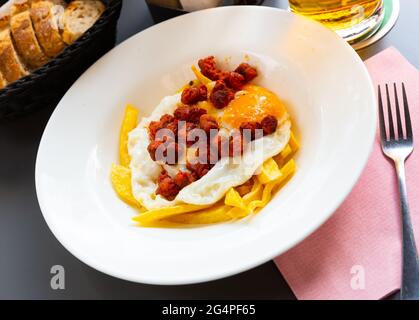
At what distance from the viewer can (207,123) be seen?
1338 millimetres

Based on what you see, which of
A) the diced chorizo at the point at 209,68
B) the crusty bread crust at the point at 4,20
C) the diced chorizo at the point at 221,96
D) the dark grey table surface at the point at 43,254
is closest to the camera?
the dark grey table surface at the point at 43,254

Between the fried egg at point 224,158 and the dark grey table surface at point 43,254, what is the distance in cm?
22

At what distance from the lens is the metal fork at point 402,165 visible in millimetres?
1016

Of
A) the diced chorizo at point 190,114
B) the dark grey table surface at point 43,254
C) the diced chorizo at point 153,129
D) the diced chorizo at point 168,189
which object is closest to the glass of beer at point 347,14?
the dark grey table surface at point 43,254

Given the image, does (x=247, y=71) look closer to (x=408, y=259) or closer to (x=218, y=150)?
(x=218, y=150)

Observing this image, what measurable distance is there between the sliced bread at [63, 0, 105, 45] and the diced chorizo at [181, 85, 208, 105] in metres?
0.41

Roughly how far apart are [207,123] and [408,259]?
1.98 feet

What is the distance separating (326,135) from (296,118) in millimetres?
160

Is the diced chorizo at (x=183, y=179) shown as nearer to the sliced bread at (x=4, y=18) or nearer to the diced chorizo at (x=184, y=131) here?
the diced chorizo at (x=184, y=131)

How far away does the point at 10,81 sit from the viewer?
1521mm

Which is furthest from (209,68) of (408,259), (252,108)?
(408,259)
